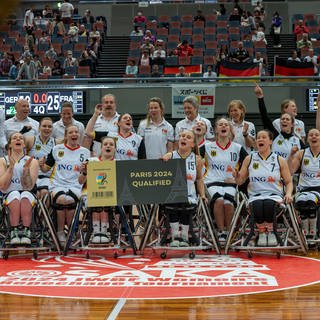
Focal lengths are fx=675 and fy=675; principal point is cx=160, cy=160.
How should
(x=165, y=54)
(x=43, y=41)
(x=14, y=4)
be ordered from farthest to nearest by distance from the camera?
(x=43, y=41) → (x=165, y=54) → (x=14, y=4)

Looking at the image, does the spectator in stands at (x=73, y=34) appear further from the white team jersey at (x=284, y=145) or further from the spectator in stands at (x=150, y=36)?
the white team jersey at (x=284, y=145)

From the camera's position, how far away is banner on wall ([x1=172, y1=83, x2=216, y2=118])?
1252cm

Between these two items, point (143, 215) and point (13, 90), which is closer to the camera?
point (143, 215)

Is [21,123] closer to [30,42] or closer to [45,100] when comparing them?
[45,100]

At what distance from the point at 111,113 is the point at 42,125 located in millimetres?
812

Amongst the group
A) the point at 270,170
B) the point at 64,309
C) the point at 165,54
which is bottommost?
the point at 64,309

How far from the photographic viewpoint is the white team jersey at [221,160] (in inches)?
287

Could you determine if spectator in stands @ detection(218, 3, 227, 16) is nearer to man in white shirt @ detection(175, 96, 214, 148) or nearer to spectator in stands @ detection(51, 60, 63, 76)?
spectator in stands @ detection(51, 60, 63, 76)

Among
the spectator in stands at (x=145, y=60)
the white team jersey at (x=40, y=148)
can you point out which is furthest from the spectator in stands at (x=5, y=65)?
the white team jersey at (x=40, y=148)

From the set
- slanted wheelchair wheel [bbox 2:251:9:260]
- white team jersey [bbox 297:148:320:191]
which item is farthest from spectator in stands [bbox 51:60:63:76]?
slanted wheelchair wheel [bbox 2:251:9:260]

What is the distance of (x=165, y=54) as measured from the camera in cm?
2061

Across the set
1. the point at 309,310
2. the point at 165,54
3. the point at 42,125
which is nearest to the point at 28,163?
Answer: the point at 42,125

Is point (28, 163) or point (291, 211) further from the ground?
point (28, 163)

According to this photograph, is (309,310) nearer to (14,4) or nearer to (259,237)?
(259,237)
